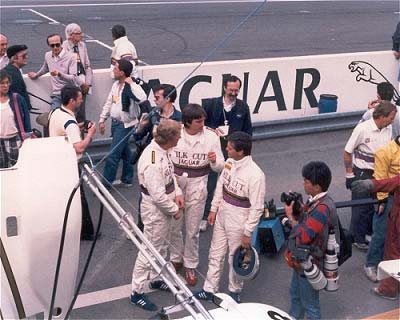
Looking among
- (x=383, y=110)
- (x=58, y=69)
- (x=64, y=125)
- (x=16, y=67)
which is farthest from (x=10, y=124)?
(x=383, y=110)

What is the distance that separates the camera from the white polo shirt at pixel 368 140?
6781 mm

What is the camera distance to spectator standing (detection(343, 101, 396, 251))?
6.70 meters

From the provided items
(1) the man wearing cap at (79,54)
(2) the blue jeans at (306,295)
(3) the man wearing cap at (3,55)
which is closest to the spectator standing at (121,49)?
(1) the man wearing cap at (79,54)

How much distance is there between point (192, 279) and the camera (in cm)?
648

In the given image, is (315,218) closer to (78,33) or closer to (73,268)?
(73,268)

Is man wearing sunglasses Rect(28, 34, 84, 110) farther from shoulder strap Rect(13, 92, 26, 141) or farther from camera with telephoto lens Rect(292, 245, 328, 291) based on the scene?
camera with telephoto lens Rect(292, 245, 328, 291)

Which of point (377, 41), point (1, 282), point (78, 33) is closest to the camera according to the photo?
point (1, 282)

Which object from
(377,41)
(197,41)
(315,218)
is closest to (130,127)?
(315,218)

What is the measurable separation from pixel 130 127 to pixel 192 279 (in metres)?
2.25

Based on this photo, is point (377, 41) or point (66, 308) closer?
point (66, 308)

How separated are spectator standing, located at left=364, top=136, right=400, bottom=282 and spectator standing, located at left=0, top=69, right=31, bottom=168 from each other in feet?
12.0

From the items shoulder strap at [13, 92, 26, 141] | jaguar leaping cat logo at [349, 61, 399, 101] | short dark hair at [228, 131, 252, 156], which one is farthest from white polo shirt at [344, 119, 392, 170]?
jaguar leaping cat logo at [349, 61, 399, 101]

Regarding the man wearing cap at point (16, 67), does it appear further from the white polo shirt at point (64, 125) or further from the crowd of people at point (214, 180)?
the white polo shirt at point (64, 125)

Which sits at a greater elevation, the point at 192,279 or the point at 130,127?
the point at 130,127
